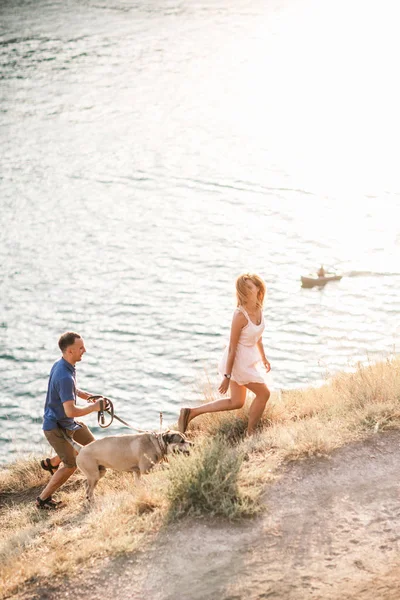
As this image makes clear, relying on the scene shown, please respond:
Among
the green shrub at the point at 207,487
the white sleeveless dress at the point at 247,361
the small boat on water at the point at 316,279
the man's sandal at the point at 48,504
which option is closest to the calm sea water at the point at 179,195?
the small boat on water at the point at 316,279

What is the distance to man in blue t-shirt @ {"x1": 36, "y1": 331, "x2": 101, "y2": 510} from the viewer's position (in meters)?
8.24

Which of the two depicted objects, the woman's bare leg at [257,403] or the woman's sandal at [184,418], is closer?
the woman's bare leg at [257,403]

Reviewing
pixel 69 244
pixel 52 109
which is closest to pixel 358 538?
pixel 69 244

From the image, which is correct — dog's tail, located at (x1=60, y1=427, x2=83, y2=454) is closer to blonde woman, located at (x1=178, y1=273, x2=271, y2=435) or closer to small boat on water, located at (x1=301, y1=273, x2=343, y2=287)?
blonde woman, located at (x1=178, y1=273, x2=271, y2=435)

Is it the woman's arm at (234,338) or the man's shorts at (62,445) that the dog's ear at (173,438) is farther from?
the man's shorts at (62,445)

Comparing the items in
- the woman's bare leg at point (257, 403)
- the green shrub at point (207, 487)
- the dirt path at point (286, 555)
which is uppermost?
the woman's bare leg at point (257, 403)

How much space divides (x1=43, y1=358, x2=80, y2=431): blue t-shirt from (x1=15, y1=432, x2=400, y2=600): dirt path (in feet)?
6.85

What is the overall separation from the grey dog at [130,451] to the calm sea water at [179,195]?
3.16 metres

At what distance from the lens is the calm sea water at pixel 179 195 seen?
28.9 meters

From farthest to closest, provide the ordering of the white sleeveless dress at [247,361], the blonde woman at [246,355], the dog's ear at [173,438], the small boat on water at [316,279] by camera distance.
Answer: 1. the small boat on water at [316,279]
2. the white sleeveless dress at [247,361]
3. the blonde woman at [246,355]
4. the dog's ear at [173,438]

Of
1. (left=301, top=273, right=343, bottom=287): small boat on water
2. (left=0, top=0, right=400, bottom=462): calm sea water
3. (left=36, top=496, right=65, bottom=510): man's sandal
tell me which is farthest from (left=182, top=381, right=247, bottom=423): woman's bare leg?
(left=301, top=273, right=343, bottom=287): small boat on water

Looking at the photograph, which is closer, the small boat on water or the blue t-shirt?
the blue t-shirt

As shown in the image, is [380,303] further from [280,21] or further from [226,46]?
[280,21]

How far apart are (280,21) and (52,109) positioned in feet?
121
